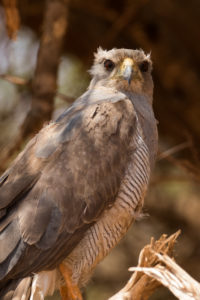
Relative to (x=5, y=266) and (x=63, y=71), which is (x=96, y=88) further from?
(x=63, y=71)

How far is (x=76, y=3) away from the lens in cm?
626

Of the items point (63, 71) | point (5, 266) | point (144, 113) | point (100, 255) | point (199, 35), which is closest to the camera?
point (5, 266)

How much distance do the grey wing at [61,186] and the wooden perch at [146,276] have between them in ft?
1.34

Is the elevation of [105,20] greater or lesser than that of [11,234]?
greater

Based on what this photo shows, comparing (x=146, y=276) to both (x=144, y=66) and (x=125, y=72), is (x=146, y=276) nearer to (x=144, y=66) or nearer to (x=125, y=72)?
(x=125, y=72)

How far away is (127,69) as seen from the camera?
412 centimetres

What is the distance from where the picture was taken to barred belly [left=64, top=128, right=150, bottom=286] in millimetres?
3623

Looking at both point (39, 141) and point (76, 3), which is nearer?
point (39, 141)

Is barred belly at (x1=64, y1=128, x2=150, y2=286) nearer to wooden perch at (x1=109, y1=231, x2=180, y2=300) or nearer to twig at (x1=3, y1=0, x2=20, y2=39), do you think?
wooden perch at (x1=109, y1=231, x2=180, y2=300)

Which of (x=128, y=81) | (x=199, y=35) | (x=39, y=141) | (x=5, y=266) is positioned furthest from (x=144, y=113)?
(x=199, y=35)

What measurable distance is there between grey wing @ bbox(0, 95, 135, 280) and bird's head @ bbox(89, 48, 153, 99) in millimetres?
434

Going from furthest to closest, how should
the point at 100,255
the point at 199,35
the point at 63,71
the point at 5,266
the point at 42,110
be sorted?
the point at 63,71, the point at 199,35, the point at 42,110, the point at 100,255, the point at 5,266

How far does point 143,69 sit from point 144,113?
407mm

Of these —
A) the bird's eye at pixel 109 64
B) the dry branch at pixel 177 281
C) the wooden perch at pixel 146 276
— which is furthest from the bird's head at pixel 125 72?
the dry branch at pixel 177 281
